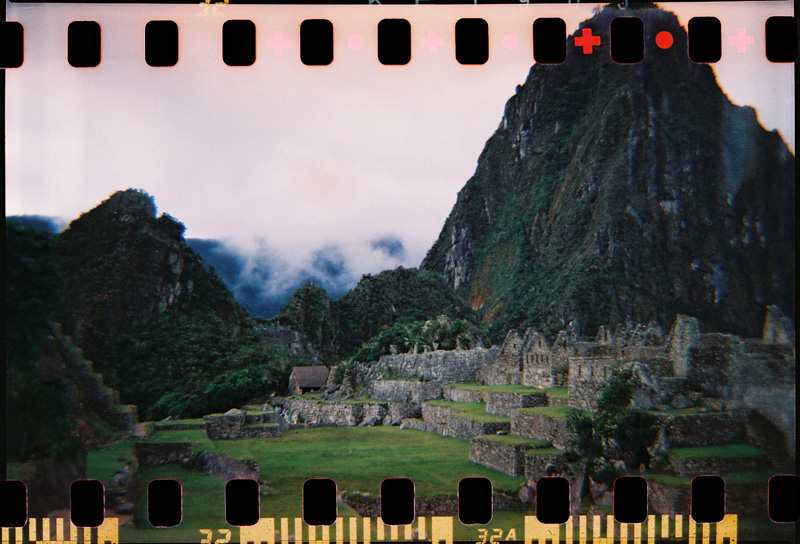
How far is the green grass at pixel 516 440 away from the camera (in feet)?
49.6

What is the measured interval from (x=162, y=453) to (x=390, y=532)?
7.63 metres

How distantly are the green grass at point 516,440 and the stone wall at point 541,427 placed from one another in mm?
142

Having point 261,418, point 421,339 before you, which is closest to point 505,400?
point 261,418

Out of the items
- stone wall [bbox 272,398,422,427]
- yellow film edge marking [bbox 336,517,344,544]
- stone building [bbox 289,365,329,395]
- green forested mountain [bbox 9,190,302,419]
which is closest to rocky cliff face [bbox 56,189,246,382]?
green forested mountain [bbox 9,190,302,419]

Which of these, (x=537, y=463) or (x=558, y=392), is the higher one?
(x=558, y=392)

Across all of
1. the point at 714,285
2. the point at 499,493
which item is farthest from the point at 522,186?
the point at 499,493

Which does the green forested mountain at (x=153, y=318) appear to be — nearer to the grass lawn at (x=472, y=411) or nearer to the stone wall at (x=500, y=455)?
the grass lawn at (x=472, y=411)

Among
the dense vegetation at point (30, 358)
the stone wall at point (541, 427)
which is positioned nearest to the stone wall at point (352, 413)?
the stone wall at point (541, 427)

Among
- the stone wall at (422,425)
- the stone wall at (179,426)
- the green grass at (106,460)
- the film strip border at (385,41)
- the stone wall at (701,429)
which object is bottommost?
the stone wall at (422,425)

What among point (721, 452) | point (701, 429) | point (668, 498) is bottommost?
point (668, 498)

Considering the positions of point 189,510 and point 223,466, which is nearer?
point 189,510

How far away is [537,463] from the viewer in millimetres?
14391

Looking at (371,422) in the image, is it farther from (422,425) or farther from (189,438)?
(189,438)

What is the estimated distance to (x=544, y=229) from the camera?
9512 cm
